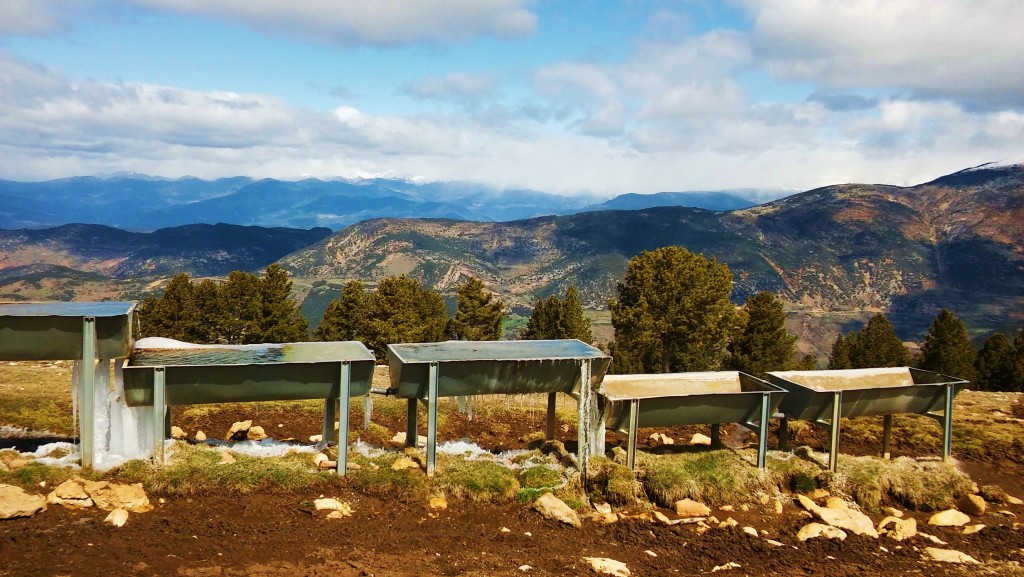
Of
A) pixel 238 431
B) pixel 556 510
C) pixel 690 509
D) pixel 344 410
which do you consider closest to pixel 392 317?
pixel 238 431

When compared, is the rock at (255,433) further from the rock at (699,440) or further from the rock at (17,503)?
the rock at (699,440)

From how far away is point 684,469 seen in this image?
1806cm

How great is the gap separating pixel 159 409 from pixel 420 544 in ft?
23.3

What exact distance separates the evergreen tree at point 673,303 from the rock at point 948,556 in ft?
72.9

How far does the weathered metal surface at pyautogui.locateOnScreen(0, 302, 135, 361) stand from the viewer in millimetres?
14773

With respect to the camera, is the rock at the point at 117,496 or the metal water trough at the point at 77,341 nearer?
the rock at the point at 117,496

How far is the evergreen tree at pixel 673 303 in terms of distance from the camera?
123ft

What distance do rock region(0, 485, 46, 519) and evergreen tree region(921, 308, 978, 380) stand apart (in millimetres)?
66726

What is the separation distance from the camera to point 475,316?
57.2m

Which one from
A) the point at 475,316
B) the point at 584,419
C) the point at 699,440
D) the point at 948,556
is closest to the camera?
the point at 948,556

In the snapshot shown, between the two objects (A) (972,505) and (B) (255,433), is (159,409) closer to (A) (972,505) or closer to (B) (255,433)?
(B) (255,433)

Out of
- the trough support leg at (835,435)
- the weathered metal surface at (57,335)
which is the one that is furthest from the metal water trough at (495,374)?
the trough support leg at (835,435)

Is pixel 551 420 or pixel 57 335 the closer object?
pixel 57 335

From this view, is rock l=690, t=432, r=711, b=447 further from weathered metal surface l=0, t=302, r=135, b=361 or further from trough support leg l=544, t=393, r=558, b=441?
weathered metal surface l=0, t=302, r=135, b=361
